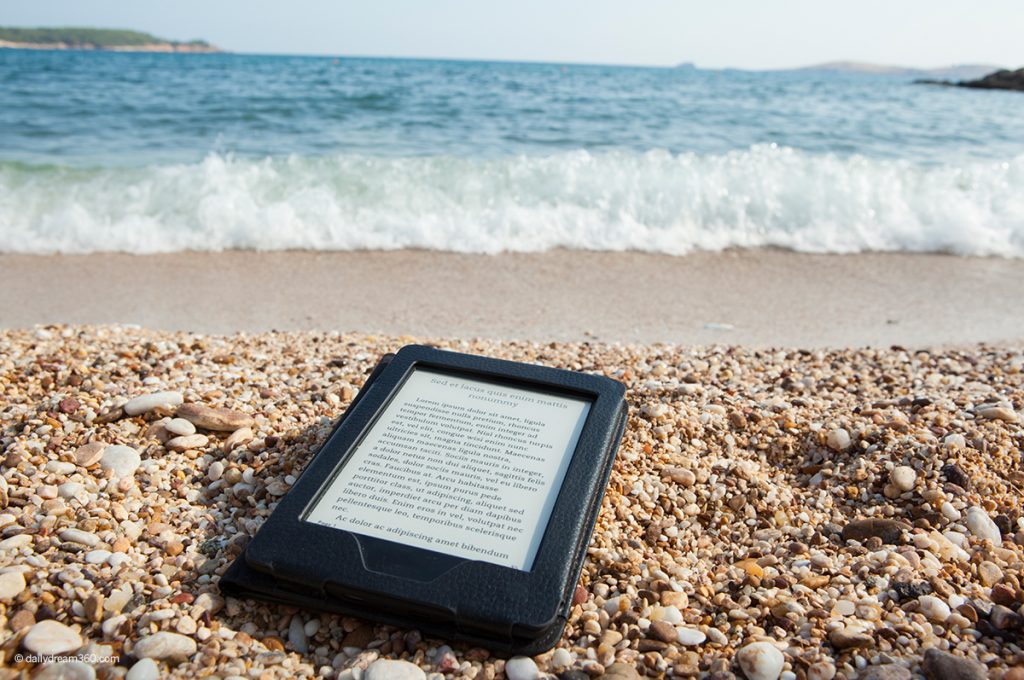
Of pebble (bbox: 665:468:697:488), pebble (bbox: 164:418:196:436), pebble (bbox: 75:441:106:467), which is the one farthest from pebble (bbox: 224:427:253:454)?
pebble (bbox: 665:468:697:488)

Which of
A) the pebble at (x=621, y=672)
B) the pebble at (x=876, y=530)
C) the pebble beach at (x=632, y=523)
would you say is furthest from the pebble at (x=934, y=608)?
the pebble at (x=621, y=672)

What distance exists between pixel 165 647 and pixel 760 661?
4.07 ft

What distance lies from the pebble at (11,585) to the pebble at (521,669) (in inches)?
43.4

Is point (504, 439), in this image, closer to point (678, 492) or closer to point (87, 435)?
point (678, 492)

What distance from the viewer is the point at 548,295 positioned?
5.22 meters

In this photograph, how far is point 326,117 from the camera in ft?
39.1

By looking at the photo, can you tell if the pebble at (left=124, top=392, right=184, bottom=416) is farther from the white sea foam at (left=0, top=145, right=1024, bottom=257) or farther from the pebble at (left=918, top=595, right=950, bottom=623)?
the white sea foam at (left=0, top=145, right=1024, bottom=257)

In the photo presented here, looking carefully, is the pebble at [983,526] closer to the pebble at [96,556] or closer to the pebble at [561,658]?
the pebble at [561,658]

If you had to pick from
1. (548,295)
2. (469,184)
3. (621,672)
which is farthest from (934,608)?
(469,184)

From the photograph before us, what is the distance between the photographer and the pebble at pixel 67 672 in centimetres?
141

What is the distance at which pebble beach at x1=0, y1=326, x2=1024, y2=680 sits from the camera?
1.54 meters

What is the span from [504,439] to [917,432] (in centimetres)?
152

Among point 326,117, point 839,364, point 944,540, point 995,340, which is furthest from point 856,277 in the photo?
point 326,117

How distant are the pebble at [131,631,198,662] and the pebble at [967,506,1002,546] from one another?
2.04 meters
